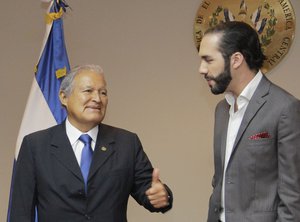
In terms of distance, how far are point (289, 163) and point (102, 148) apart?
0.84m

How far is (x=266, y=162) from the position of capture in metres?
1.84

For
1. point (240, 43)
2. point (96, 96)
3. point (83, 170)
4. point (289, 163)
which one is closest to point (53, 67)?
point (96, 96)

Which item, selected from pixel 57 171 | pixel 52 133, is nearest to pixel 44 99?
pixel 52 133

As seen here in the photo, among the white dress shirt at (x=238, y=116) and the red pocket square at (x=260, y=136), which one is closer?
the red pocket square at (x=260, y=136)

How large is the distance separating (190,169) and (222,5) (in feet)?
4.25

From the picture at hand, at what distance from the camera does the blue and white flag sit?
285 centimetres

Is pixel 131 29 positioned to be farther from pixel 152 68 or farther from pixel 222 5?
pixel 222 5

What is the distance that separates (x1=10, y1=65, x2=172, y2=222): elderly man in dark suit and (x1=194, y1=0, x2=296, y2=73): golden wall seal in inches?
60.9

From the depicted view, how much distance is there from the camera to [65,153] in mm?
2000

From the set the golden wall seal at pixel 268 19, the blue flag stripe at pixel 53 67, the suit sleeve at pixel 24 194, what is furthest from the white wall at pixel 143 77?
the suit sleeve at pixel 24 194

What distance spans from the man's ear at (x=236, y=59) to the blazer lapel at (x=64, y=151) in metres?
0.84

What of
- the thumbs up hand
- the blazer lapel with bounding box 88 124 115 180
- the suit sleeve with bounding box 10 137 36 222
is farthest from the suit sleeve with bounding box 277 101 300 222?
the suit sleeve with bounding box 10 137 36 222

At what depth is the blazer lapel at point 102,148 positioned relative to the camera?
199 centimetres

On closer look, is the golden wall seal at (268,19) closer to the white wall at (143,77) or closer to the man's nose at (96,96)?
the white wall at (143,77)
